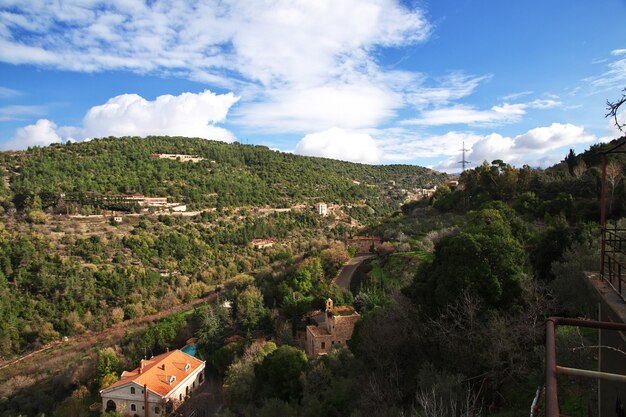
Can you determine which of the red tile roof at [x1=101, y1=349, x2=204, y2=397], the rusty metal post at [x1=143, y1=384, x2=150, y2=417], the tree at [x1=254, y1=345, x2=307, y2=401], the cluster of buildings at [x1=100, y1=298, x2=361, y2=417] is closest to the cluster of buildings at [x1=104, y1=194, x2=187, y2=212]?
the red tile roof at [x1=101, y1=349, x2=204, y2=397]

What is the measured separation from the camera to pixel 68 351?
27828 mm

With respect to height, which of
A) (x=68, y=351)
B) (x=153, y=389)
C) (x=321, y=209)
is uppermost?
(x=321, y=209)

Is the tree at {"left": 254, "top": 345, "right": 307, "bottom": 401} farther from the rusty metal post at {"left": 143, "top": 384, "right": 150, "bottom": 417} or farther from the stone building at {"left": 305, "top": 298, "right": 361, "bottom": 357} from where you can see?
the rusty metal post at {"left": 143, "top": 384, "right": 150, "bottom": 417}

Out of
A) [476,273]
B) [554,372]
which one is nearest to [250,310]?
[476,273]

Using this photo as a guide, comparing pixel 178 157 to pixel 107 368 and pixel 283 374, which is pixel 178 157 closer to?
pixel 107 368

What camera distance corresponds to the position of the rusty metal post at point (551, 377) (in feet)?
4.41

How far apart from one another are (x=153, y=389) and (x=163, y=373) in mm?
1063

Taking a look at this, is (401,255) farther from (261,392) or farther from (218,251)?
(218,251)

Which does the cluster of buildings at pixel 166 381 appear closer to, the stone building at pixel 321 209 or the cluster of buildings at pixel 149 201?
the cluster of buildings at pixel 149 201

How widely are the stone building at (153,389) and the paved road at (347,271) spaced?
34.4 ft

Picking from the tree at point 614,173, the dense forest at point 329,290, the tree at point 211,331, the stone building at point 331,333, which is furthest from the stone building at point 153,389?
the tree at point 614,173

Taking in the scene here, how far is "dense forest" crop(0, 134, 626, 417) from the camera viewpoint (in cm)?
910

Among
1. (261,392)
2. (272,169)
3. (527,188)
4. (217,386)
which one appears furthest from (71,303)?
(272,169)

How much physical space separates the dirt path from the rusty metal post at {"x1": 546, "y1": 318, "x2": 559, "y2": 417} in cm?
2858
